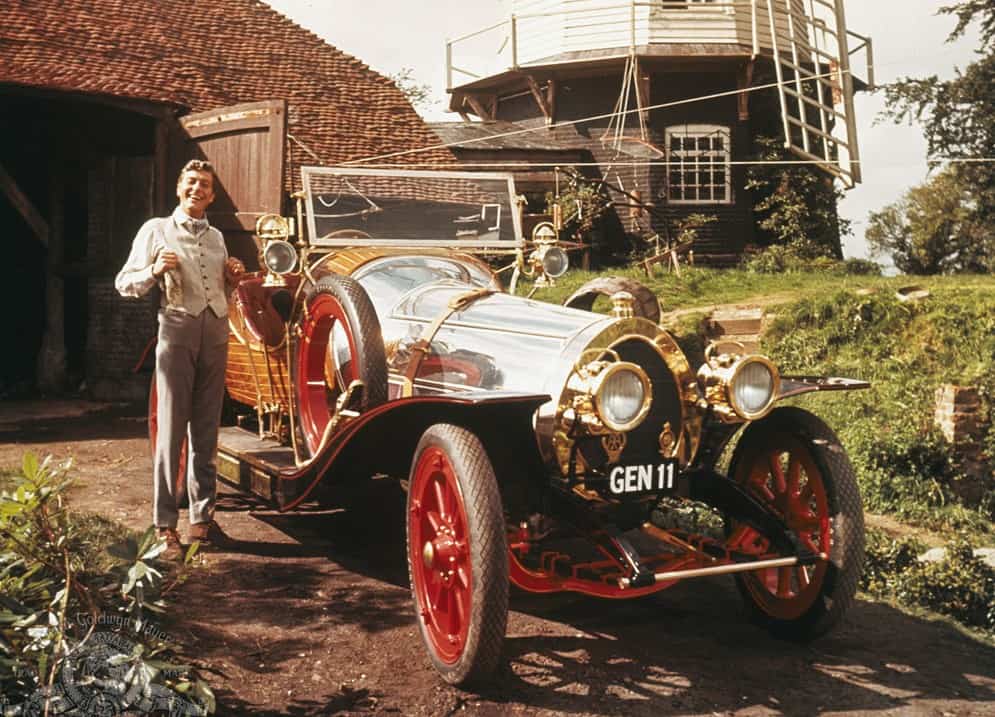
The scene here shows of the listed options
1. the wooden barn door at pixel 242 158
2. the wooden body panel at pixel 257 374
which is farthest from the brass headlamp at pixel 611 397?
the wooden barn door at pixel 242 158

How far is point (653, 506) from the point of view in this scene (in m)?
4.02

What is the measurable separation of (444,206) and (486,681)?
3004mm

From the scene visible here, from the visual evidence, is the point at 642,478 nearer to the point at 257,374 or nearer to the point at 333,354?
the point at 333,354

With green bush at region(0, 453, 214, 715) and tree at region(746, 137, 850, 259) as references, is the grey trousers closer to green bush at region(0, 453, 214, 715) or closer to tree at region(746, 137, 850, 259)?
green bush at region(0, 453, 214, 715)

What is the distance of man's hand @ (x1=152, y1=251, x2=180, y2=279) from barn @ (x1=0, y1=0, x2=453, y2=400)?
4.20 m

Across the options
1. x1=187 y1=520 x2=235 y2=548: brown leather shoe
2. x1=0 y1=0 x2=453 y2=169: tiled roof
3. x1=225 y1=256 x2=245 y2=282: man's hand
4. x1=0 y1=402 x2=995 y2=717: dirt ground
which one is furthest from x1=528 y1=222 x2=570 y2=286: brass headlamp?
x1=0 y1=0 x2=453 y2=169: tiled roof

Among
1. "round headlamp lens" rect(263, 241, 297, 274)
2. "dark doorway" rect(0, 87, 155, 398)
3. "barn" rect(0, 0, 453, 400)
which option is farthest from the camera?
"dark doorway" rect(0, 87, 155, 398)

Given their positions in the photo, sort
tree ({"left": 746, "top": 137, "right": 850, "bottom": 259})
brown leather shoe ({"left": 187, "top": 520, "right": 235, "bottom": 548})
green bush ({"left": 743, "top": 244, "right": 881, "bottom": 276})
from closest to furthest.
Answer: brown leather shoe ({"left": 187, "top": 520, "right": 235, "bottom": 548}) → green bush ({"left": 743, "top": 244, "right": 881, "bottom": 276}) → tree ({"left": 746, "top": 137, "right": 850, "bottom": 259})

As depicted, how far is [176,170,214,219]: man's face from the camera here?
4.70 m

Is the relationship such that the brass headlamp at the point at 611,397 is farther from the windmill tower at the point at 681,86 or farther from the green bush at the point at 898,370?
the windmill tower at the point at 681,86

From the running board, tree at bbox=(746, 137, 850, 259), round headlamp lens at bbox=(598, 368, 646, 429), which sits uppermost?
tree at bbox=(746, 137, 850, 259)

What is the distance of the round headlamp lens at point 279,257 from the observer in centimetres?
510

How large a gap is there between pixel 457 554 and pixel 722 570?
3.00 feet

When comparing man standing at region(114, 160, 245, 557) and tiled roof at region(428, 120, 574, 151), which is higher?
tiled roof at region(428, 120, 574, 151)
